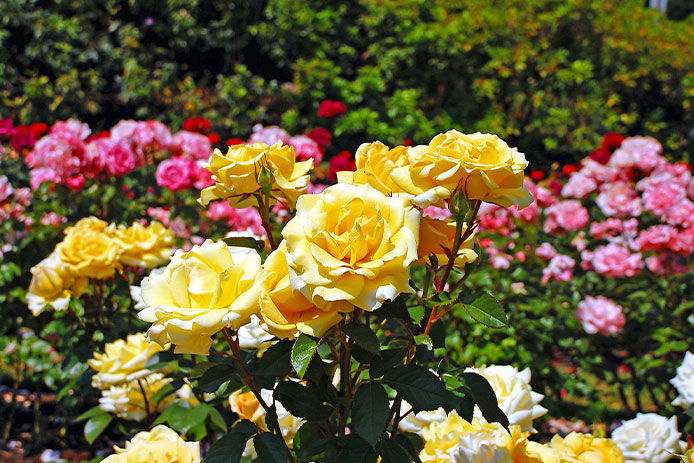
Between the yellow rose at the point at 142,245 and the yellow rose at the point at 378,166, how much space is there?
2.82 feet

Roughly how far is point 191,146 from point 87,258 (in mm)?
1435

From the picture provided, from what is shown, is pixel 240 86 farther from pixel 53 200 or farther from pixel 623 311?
pixel 623 311

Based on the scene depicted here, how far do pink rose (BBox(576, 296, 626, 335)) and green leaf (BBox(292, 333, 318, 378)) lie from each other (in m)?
1.76

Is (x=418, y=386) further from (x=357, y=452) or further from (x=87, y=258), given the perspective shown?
(x=87, y=258)

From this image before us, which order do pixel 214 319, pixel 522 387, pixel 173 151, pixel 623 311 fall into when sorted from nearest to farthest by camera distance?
pixel 214 319
pixel 522 387
pixel 623 311
pixel 173 151

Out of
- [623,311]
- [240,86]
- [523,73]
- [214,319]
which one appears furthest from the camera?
[523,73]

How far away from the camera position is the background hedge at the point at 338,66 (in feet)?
17.9

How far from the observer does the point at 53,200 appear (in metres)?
2.71

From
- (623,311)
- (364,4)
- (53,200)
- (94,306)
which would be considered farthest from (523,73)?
(94,306)

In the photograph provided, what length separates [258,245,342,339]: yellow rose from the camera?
0.76m

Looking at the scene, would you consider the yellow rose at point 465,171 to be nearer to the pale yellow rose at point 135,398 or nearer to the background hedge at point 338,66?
the pale yellow rose at point 135,398

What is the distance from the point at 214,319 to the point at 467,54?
5467mm

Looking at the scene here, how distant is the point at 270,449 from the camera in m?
0.87

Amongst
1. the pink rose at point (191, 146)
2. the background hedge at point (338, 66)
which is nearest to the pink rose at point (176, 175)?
the pink rose at point (191, 146)
